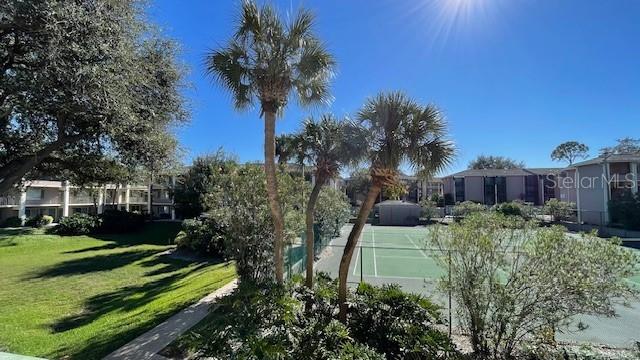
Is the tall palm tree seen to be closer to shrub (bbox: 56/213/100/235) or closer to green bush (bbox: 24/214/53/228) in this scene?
shrub (bbox: 56/213/100/235)

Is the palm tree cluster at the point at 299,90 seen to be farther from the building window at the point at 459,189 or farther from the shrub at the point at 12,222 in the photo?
the building window at the point at 459,189

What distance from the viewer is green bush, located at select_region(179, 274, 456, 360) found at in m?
5.34

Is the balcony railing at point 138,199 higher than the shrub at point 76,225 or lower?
higher

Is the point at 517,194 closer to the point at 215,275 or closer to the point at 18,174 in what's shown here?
the point at 215,275

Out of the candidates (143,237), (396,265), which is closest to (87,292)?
(396,265)

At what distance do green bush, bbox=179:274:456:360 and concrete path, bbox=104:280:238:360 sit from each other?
875mm

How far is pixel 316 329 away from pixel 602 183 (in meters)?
44.2

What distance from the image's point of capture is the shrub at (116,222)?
35.3 meters

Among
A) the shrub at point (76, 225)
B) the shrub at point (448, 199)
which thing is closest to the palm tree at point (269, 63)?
the shrub at point (76, 225)

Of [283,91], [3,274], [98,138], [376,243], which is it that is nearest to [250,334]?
[283,91]

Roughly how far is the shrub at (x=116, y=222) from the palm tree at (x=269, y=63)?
3351 centimetres

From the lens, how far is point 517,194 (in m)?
66.2

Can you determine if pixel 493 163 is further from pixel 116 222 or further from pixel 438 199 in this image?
pixel 116 222

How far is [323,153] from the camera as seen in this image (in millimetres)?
10414
